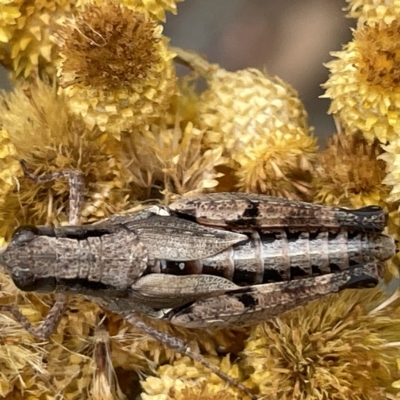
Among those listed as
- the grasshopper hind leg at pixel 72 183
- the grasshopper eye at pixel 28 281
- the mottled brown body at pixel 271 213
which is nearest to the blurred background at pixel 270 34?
the mottled brown body at pixel 271 213

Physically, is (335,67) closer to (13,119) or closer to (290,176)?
(290,176)

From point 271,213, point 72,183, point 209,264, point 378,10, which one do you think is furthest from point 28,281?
point 378,10

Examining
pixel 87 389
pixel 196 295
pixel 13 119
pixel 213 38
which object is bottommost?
pixel 87 389

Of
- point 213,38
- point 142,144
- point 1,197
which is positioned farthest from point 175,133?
point 213,38

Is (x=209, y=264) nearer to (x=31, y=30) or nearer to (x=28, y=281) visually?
(x=28, y=281)

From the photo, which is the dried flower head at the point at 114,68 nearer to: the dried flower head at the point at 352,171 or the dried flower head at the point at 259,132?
the dried flower head at the point at 259,132

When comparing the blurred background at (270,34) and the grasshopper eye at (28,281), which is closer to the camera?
the grasshopper eye at (28,281)
